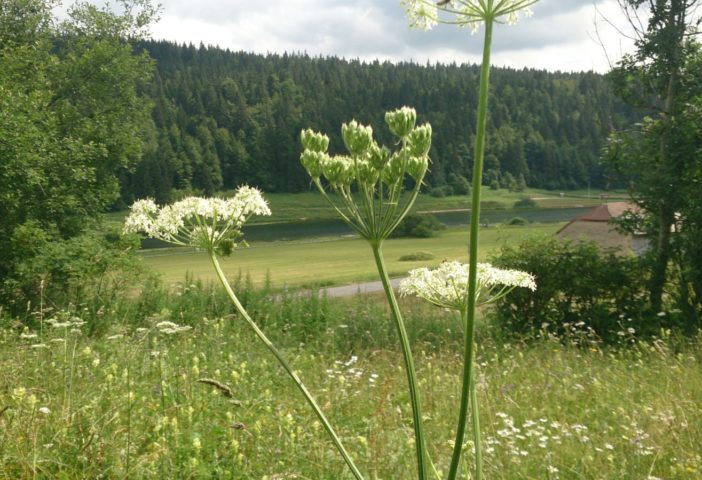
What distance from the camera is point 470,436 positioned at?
18.3 ft

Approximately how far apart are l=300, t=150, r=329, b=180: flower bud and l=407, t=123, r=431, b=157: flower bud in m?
0.36

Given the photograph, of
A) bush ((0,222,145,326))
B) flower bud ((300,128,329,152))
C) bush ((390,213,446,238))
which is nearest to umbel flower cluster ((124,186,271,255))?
flower bud ((300,128,329,152))

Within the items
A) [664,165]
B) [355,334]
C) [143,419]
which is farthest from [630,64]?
[143,419]

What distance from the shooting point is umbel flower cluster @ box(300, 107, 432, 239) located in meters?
2.41

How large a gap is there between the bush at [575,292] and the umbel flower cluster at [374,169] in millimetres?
14135

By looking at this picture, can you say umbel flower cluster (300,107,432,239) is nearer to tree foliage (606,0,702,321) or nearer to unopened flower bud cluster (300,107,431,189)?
unopened flower bud cluster (300,107,431,189)

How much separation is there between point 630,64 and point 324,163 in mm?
16745

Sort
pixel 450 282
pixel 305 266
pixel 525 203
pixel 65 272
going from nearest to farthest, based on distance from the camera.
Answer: pixel 450 282 < pixel 65 272 < pixel 305 266 < pixel 525 203

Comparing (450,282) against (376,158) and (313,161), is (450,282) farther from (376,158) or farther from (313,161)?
(313,161)

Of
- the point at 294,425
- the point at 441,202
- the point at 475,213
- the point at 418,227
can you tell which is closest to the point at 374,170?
the point at 475,213

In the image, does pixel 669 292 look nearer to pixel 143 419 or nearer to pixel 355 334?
pixel 355 334

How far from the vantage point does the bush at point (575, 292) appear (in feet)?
52.6

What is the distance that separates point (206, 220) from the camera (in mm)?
3008

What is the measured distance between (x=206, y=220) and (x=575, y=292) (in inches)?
586
